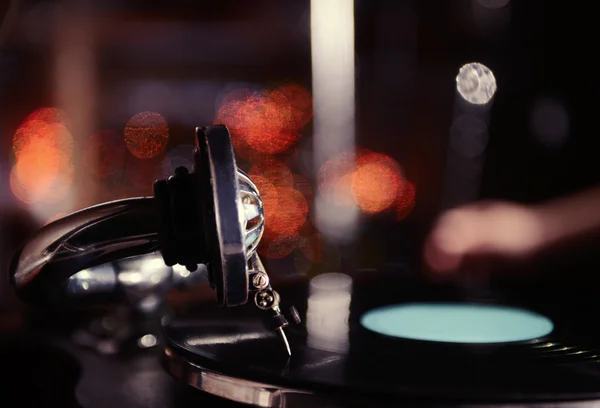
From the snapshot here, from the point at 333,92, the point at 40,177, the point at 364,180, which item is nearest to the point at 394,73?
the point at 333,92

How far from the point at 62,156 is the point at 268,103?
1.35 m

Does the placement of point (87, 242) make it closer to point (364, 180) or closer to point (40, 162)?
point (40, 162)

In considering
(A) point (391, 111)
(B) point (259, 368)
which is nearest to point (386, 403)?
(B) point (259, 368)

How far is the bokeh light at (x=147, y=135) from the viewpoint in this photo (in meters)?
2.57

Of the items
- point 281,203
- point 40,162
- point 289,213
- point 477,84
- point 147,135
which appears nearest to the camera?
point 477,84

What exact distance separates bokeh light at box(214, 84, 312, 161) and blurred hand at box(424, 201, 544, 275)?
116 centimetres

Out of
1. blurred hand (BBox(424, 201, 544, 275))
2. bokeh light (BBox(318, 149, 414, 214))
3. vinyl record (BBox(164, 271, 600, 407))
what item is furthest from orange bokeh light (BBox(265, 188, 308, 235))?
vinyl record (BBox(164, 271, 600, 407))

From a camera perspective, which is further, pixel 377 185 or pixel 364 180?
pixel 364 180

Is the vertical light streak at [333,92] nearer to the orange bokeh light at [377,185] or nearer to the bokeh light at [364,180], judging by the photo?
the bokeh light at [364,180]

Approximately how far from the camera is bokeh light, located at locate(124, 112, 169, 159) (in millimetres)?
2568

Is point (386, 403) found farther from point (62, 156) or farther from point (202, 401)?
point (62, 156)

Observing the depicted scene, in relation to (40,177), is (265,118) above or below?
above

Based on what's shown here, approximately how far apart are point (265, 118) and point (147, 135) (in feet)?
2.90

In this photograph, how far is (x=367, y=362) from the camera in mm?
533
